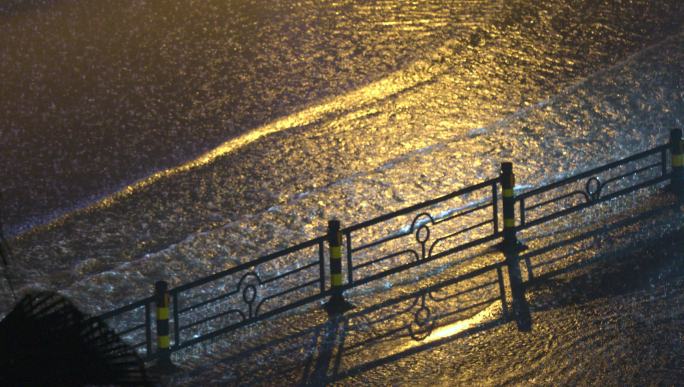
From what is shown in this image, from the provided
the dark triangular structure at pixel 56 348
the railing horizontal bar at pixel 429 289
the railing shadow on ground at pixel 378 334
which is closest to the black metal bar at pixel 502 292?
the railing shadow on ground at pixel 378 334

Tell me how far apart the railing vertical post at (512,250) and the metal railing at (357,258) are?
12 mm

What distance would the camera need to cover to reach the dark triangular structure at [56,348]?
3.14 m

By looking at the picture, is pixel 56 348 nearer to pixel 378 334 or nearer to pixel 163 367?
pixel 163 367

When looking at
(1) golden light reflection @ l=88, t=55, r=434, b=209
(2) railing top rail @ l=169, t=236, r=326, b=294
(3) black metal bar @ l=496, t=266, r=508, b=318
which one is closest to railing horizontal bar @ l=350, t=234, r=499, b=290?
(3) black metal bar @ l=496, t=266, r=508, b=318

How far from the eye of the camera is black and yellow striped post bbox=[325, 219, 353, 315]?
10.5 m

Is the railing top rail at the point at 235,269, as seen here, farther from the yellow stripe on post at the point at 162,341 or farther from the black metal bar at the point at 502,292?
the black metal bar at the point at 502,292

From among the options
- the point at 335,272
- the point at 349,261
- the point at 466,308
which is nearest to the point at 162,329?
the point at 335,272

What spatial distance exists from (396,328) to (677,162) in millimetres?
4711

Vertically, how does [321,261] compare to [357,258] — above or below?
below

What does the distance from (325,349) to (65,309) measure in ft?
23.1

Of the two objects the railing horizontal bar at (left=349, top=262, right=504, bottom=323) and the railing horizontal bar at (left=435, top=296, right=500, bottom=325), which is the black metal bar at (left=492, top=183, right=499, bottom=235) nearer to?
the railing horizontal bar at (left=349, top=262, right=504, bottom=323)

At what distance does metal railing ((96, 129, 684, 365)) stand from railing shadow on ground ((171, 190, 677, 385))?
0.80 ft

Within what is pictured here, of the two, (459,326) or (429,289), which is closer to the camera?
(459,326)

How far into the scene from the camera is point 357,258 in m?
12.3
